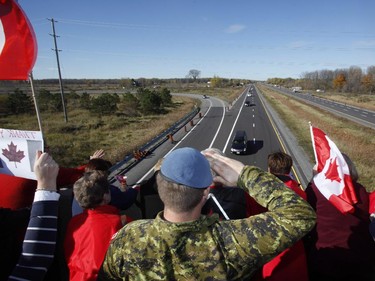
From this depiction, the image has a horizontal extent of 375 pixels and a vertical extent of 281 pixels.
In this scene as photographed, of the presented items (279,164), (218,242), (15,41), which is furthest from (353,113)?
(218,242)

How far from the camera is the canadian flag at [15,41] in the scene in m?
3.74

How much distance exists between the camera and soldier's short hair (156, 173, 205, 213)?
1678 mm

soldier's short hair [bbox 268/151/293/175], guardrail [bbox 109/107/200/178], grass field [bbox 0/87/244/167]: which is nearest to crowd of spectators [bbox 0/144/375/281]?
soldier's short hair [bbox 268/151/293/175]

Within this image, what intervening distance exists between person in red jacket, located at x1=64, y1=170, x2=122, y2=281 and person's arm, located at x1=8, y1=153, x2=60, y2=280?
14.7 inches

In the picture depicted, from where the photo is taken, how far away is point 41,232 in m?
2.00

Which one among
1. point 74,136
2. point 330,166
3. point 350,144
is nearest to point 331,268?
point 330,166

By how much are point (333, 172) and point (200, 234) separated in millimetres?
2010

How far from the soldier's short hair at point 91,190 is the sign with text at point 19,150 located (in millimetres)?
491

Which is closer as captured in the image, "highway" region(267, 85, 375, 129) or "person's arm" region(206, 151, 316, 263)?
"person's arm" region(206, 151, 316, 263)

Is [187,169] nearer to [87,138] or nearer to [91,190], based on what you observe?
[91,190]

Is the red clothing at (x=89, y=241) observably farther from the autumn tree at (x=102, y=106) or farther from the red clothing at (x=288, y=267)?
the autumn tree at (x=102, y=106)

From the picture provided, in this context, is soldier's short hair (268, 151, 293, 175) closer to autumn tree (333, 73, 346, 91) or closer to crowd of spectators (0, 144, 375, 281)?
crowd of spectators (0, 144, 375, 281)

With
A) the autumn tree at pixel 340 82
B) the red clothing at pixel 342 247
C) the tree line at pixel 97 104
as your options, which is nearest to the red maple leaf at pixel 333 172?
the red clothing at pixel 342 247

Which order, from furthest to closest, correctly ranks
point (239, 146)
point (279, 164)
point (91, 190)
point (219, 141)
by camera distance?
point (219, 141) → point (239, 146) → point (279, 164) → point (91, 190)
